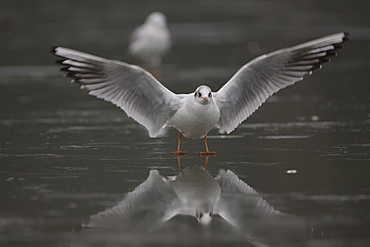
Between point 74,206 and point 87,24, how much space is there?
19.5 m

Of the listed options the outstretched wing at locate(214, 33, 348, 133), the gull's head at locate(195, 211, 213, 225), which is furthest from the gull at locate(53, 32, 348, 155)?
the gull's head at locate(195, 211, 213, 225)

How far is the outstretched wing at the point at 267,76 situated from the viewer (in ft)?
28.8

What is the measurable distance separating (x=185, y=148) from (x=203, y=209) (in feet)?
9.81

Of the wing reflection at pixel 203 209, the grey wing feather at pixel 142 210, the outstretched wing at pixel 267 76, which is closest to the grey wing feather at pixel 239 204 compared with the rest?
the wing reflection at pixel 203 209

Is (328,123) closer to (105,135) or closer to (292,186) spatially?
(105,135)

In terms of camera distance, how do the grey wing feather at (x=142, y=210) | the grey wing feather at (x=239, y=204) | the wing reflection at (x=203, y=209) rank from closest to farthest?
the wing reflection at (x=203, y=209) < the grey wing feather at (x=142, y=210) < the grey wing feather at (x=239, y=204)

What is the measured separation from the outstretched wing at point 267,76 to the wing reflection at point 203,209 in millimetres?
1692

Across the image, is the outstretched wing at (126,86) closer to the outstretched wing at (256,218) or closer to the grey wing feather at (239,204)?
the grey wing feather at (239,204)

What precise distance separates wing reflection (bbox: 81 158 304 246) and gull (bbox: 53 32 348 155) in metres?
1.18

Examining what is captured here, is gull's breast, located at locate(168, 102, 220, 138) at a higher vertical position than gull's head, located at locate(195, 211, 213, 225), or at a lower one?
higher

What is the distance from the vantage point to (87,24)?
82.8 ft

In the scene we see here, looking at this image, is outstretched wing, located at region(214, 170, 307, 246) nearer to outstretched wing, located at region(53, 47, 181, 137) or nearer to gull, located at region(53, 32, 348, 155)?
gull, located at region(53, 32, 348, 155)

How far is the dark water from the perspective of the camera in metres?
5.55

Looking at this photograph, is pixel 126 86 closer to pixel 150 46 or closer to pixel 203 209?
pixel 203 209
